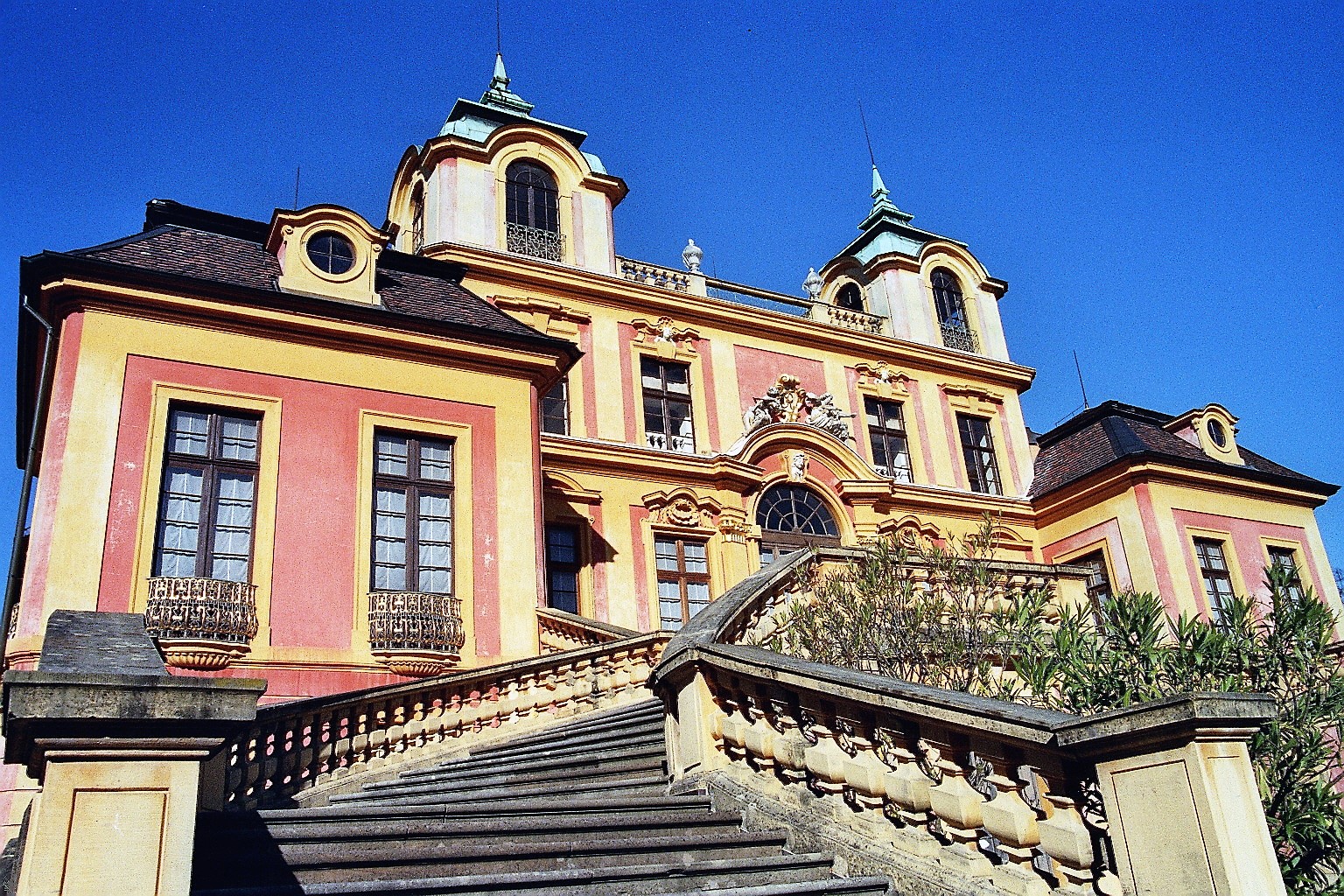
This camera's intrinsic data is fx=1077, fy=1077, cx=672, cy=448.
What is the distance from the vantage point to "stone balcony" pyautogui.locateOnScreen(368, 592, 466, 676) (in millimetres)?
12672

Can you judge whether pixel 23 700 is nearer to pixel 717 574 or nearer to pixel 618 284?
pixel 717 574

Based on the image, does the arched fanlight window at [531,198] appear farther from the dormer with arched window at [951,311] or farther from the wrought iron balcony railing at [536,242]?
the dormer with arched window at [951,311]

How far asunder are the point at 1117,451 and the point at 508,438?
1497 centimetres

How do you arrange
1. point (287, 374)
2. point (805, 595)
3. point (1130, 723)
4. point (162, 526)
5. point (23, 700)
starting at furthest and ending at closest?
point (287, 374) < point (162, 526) < point (805, 595) < point (1130, 723) < point (23, 700)

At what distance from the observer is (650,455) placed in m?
20.1

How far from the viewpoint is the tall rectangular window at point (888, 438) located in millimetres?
23727

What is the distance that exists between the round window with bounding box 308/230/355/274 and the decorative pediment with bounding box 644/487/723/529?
23.4 ft

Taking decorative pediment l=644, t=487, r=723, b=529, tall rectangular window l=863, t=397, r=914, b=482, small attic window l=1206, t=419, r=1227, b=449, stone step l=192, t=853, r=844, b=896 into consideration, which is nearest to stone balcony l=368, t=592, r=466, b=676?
decorative pediment l=644, t=487, r=723, b=529

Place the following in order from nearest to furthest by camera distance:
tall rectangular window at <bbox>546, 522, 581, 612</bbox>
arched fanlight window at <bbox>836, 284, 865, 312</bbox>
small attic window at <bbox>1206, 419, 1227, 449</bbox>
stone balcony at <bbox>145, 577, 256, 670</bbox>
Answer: stone balcony at <bbox>145, 577, 256, 670</bbox>, tall rectangular window at <bbox>546, 522, 581, 612</bbox>, small attic window at <bbox>1206, 419, 1227, 449</bbox>, arched fanlight window at <bbox>836, 284, 865, 312</bbox>

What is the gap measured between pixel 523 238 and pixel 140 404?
9.74 m

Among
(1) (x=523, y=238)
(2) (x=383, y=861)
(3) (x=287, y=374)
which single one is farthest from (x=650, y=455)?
(2) (x=383, y=861)

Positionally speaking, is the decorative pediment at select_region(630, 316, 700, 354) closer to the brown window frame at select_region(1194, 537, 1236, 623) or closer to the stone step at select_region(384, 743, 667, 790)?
the brown window frame at select_region(1194, 537, 1236, 623)

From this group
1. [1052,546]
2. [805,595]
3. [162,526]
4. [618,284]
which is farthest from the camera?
[1052,546]

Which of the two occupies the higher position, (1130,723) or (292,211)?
(292,211)
